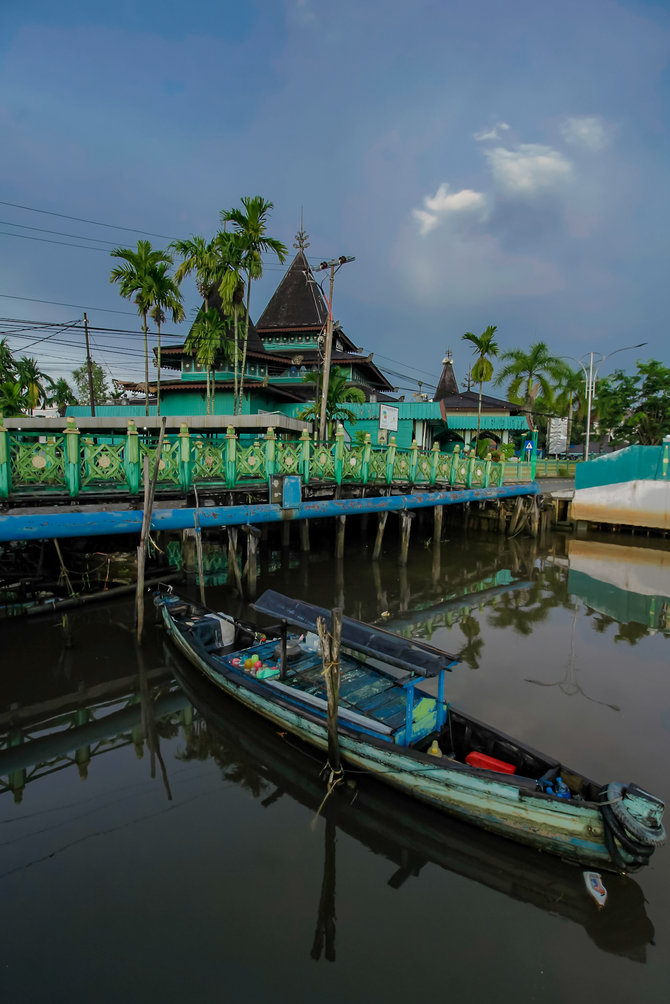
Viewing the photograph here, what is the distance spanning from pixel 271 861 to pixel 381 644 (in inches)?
98.3

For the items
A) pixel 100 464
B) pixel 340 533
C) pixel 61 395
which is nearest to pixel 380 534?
pixel 340 533

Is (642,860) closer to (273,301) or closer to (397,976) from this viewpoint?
(397,976)

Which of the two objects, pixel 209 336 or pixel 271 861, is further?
pixel 209 336

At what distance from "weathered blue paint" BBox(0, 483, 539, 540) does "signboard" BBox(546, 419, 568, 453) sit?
2884 cm

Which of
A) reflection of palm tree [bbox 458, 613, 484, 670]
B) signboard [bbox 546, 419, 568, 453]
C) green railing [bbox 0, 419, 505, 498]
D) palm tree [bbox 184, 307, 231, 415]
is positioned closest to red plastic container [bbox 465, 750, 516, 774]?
reflection of palm tree [bbox 458, 613, 484, 670]

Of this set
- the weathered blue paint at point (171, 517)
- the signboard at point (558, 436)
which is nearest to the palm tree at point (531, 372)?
the signboard at point (558, 436)

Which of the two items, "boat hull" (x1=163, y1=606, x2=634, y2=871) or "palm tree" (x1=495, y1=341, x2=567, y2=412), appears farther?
"palm tree" (x1=495, y1=341, x2=567, y2=412)

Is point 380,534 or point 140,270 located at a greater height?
point 140,270

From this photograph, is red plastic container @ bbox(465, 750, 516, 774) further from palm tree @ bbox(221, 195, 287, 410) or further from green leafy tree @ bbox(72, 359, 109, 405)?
green leafy tree @ bbox(72, 359, 109, 405)

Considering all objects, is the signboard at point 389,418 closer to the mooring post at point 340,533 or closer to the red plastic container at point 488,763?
the mooring post at point 340,533

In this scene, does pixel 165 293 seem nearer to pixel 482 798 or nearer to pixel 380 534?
pixel 380 534

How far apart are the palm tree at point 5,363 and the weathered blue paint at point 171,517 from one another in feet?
117

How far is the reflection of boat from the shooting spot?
4.36 metres

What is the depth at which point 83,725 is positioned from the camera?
24.4 feet
